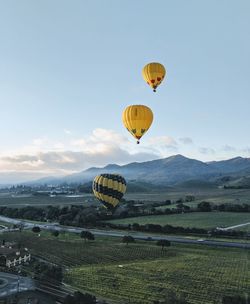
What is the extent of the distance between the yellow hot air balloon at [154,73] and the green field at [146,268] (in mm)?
28277

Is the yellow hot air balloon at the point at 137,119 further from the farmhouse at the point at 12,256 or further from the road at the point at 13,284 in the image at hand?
the farmhouse at the point at 12,256

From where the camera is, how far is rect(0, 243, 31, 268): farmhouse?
75562mm

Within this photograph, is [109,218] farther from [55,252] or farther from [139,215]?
[55,252]

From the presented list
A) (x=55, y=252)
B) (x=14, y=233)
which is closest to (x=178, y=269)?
(x=55, y=252)

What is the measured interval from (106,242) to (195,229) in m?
23.1

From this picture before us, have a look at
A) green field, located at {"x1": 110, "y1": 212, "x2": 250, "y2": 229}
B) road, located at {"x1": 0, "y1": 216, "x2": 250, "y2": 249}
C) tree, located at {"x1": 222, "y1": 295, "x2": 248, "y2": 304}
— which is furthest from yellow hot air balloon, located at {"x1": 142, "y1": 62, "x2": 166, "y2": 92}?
green field, located at {"x1": 110, "y1": 212, "x2": 250, "y2": 229}

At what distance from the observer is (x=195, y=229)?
343ft

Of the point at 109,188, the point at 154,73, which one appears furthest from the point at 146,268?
the point at 154,73

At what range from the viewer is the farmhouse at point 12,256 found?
248ft

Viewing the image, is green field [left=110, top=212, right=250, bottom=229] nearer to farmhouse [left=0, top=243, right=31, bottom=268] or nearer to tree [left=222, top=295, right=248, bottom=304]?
farmhouse [left=0, top=243, right=31, bottom=268]

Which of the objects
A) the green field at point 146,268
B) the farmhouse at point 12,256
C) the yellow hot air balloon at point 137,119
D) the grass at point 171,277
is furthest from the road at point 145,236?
the yellow hot air balloon at point 137,119

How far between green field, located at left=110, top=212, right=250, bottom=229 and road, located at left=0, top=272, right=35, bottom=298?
181 feet

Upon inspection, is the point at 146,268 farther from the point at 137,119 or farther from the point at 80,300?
the point at 137,119

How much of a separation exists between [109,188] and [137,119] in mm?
10877
